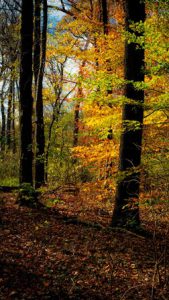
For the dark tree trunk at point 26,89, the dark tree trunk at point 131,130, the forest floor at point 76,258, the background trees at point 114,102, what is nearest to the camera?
the forest floor at point 76,258

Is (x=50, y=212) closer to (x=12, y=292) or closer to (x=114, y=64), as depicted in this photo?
(x=12, y=292)

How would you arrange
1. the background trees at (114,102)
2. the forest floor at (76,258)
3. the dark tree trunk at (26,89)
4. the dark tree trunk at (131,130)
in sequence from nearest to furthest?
the forest floor at (76,258)
the background trees at (114,102)
the dark tree trunk at (131,130)
the dark tree trunk at (26,89)

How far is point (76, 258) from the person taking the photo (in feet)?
21.4

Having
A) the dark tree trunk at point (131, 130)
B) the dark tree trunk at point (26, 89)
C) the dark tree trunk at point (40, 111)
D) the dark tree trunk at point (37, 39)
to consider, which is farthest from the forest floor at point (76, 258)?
the dark tree trunk at point (37, 39)

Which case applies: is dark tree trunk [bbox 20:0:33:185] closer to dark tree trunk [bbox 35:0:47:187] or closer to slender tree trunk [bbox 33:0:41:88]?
dark tree trunk [bbox 35:0:47:187]

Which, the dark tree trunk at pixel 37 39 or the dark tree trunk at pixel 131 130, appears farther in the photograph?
the dark tree trunk at pixel 37 39

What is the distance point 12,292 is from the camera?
4.84 meters

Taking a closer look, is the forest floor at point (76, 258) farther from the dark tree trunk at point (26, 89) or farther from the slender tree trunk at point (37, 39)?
the slender tree trunk at point (37, 39)

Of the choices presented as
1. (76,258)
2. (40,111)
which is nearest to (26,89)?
(40,111)

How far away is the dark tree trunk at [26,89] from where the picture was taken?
9281mm

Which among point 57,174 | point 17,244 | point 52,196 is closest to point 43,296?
point 17,244

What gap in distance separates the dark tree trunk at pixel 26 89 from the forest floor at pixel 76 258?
1313mm

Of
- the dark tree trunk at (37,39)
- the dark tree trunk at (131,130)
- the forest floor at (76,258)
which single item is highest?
the dark tree trunk at (37,39)

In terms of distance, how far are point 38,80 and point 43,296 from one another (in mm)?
8829
